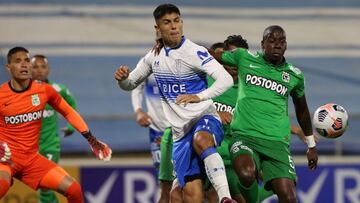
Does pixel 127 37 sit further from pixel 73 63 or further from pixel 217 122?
pixel 217 122

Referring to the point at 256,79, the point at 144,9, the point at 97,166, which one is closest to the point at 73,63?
the point at 144,9

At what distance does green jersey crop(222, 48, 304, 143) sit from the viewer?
26.7ft

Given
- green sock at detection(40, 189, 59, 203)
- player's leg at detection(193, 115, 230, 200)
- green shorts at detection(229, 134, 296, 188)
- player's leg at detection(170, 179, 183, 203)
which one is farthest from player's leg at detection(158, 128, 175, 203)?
green sock at detection(40, 189, 59, 203)

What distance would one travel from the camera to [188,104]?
7891 mm

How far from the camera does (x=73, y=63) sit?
55.0 feet

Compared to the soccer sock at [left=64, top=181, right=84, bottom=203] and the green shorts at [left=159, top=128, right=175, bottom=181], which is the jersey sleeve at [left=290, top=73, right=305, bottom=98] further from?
the soccer sock at [left=64, top=181, right=84, bottom=203]

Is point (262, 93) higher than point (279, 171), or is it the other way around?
point (262, 93)

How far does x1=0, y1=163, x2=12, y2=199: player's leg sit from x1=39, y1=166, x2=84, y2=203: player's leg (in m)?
0.34

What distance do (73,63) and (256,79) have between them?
29.5 ft

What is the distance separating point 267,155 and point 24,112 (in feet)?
8.24

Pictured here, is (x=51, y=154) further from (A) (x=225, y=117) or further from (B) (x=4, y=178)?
(A) (x=225, y=117)

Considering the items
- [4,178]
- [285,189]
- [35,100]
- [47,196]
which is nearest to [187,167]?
[285,189]

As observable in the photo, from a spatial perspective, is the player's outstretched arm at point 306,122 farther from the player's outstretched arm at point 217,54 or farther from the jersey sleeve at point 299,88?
the player's outstretched arm at point 217,54

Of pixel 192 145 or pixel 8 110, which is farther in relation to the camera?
pixel 8 110
